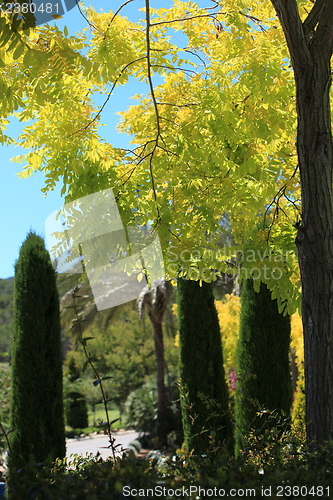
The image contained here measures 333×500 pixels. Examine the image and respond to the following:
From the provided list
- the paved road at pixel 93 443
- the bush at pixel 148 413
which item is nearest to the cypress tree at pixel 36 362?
the paved road at pixel 93 443

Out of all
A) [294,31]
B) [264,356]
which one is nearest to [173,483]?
[294,31]

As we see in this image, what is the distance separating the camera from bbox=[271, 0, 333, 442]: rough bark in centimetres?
332

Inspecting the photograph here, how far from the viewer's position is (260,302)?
24.0ft

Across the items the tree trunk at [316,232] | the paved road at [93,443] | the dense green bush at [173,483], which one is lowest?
the paved road at [93,443]

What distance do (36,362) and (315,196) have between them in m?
5.29

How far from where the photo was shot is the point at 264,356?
23.6ft

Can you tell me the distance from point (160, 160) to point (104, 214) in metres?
0.82

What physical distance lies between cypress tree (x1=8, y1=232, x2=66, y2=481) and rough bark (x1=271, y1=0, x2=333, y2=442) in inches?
187

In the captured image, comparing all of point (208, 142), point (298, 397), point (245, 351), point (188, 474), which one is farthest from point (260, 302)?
point (188, 474)

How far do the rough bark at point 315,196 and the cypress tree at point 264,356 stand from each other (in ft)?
12.7

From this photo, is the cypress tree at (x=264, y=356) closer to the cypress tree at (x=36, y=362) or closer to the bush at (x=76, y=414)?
the cypress tree at (x=36, y=362)

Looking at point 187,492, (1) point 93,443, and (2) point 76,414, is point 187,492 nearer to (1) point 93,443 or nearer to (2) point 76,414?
(1) point 93,443

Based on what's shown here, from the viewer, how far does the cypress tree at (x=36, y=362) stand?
270 inches

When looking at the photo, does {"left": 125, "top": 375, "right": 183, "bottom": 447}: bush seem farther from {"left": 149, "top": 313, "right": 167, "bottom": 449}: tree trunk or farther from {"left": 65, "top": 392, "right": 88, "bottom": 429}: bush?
{"left": 65, "top": 392, "right": 88, "bottom": 429}: bush
